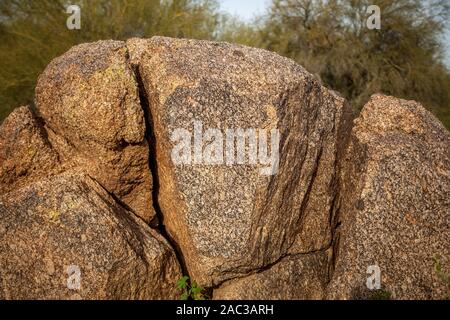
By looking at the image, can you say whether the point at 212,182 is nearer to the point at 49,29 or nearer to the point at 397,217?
the point at 397,217

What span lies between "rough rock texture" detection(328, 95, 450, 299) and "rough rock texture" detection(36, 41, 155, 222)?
2.15 meters

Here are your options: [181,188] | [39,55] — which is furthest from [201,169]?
[39,55]

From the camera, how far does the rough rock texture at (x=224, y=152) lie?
4934 millimetres

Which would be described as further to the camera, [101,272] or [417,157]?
[417,157]

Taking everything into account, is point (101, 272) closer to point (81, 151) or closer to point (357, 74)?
point (81, 151)

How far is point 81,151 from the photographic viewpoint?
5.49 metres

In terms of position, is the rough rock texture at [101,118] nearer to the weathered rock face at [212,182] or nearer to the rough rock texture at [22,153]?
the weathered rock face at [212,182]

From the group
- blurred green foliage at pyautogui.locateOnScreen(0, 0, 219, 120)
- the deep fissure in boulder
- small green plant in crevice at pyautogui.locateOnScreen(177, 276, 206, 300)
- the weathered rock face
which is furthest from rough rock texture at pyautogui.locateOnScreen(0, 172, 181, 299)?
blurred green foliage at pyautogui.locateOnScreen(0, 0, 219, 120)

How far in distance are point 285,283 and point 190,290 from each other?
911 mm

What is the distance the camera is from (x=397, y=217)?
4969mm

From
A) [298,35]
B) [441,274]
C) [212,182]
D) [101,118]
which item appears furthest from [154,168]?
[298,35]

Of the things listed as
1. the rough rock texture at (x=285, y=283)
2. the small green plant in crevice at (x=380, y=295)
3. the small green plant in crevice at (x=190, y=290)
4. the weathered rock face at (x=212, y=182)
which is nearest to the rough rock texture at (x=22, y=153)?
the weathered rock face at (x=212, y=182)

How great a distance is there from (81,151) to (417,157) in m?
3.32
